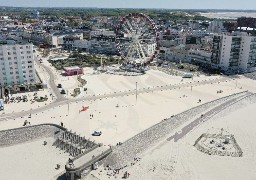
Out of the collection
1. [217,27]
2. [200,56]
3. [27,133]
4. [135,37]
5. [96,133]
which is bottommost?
[27,133]

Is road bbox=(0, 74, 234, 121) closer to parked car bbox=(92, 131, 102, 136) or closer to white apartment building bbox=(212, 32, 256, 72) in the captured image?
white apartment building bbox=(212, 32, 256, 72)

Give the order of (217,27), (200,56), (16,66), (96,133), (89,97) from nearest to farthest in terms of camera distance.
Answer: (96,133) < (89,97) < (16,66) < (200,56) < (217,27)

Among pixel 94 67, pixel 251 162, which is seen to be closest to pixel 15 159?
pixel 251 162

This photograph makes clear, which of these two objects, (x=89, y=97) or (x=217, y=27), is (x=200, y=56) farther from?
(x=217, y=27)

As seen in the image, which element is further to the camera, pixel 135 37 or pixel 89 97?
pixel 135 37

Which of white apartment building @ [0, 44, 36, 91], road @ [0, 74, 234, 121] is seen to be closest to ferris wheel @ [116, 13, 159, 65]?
road @ [0, 74, 234, 121]

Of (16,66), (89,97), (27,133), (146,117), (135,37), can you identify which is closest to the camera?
(27,133)

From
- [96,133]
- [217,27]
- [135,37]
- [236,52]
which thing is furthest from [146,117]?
[217,27]

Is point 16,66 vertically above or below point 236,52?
below

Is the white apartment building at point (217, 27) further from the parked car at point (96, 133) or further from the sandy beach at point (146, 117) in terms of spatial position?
the parked car at point (96, 133)
